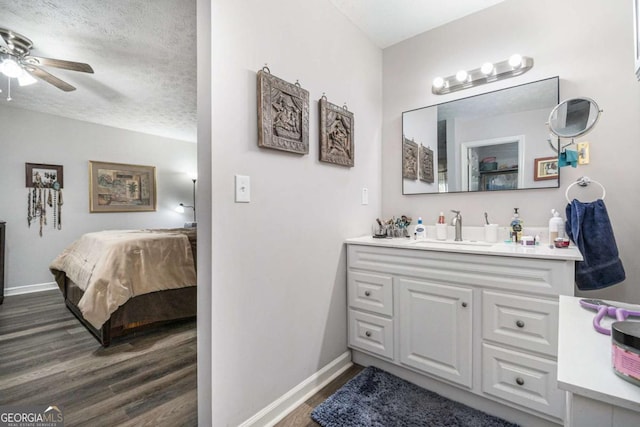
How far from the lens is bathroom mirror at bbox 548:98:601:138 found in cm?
135

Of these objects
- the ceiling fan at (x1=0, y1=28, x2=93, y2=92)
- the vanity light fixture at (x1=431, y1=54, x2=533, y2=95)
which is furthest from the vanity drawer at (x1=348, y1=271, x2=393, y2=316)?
the ceiling fan at (x1=0, y1=28, x2=93, y2=92)

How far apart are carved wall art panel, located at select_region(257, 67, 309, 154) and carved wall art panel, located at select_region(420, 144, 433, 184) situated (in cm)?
105

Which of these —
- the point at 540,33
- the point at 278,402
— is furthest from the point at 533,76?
the point at 278,402

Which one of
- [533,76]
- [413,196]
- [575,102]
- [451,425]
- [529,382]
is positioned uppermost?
[533,76]

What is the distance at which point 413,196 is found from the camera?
227 cm

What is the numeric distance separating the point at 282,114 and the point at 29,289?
452 cm

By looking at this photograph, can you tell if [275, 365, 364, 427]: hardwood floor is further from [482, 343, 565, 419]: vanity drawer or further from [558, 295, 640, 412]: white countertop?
[558, 295, 640, 412]: white countertop

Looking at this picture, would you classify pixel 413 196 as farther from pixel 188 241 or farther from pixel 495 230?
pixel 188 241

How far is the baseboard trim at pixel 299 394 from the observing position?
4.64ft

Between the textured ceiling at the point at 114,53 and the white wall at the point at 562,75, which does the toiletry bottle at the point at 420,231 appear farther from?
the textured ceiling at the point at 114,53

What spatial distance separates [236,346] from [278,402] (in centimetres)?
45

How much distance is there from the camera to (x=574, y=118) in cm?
139

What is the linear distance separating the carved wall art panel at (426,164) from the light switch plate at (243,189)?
56.4 inches

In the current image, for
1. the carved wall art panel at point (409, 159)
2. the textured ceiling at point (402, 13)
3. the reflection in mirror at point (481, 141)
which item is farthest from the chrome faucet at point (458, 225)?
the textured ceiling at point (402, 13)
